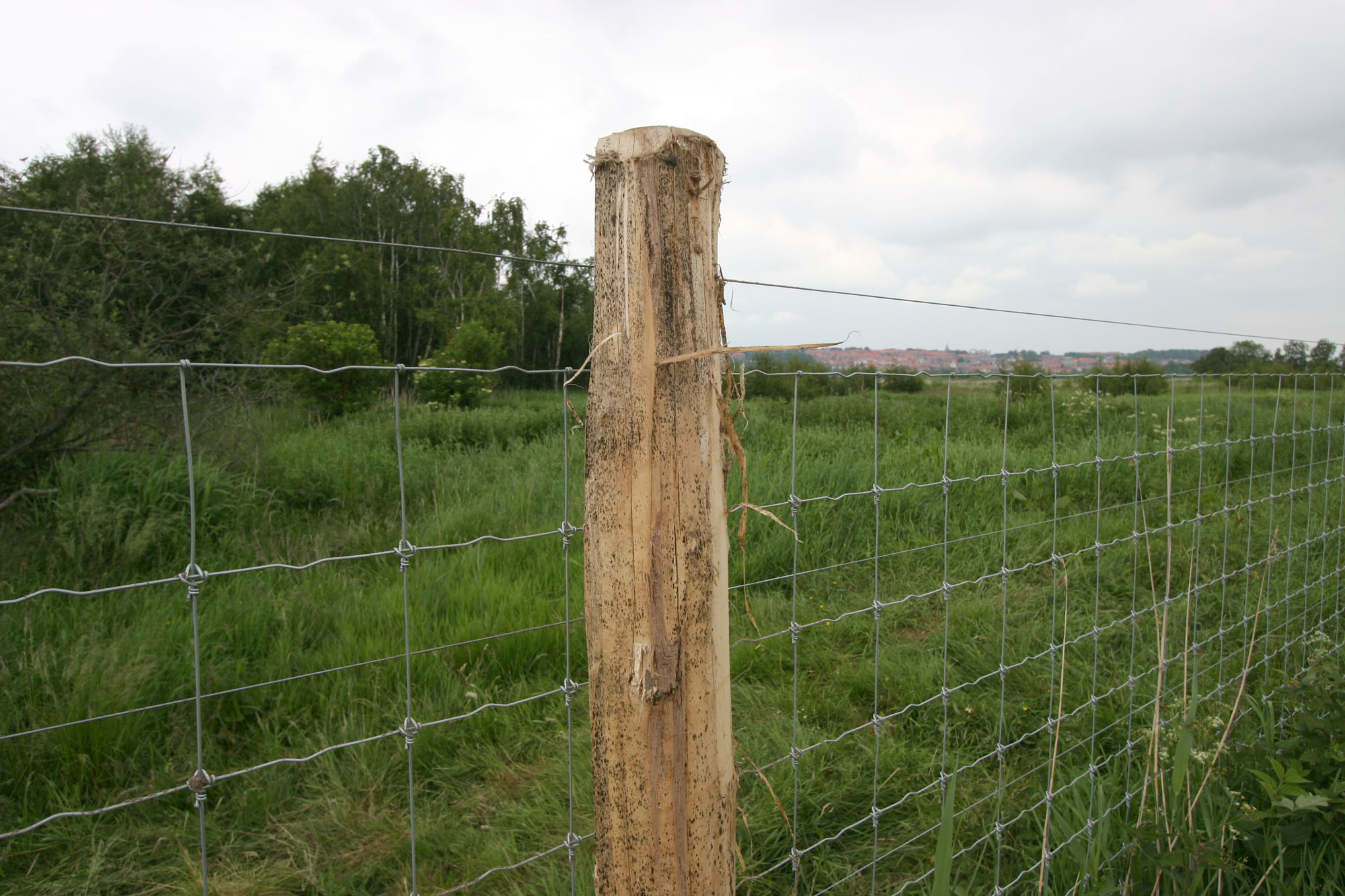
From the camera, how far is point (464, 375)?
876cm

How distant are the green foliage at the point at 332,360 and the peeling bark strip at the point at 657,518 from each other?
245 inches

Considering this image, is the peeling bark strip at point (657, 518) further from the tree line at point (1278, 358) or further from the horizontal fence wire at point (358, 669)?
the tree line at point (1278, 358)

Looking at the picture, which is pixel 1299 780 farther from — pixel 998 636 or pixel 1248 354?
pixel 1248 354

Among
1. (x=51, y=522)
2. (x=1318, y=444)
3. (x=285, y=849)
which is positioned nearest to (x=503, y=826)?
(x=285, y=849)

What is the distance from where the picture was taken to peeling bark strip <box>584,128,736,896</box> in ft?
3.73

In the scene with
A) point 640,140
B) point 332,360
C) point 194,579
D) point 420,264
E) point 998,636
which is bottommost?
point 998,636

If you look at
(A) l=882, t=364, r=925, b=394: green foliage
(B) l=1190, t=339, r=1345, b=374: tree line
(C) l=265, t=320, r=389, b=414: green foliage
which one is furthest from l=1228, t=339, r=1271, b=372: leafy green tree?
(C) l=265, t=320, r=389, b=414: green foliage

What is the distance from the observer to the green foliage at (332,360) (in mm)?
7727

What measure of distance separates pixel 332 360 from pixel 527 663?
8.01 m

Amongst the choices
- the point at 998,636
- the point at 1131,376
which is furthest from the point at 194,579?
the point at 998,636

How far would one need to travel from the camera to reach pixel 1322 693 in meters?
2.34

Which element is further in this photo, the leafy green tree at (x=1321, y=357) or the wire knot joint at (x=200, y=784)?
the leafy green tree at (x=1321, y=357)

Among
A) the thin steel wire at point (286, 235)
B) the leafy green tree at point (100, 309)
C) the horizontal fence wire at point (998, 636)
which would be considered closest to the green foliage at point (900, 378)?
the horizontal fence wire at point (998, 636)

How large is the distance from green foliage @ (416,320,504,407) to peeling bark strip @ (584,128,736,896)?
2.50 meters
